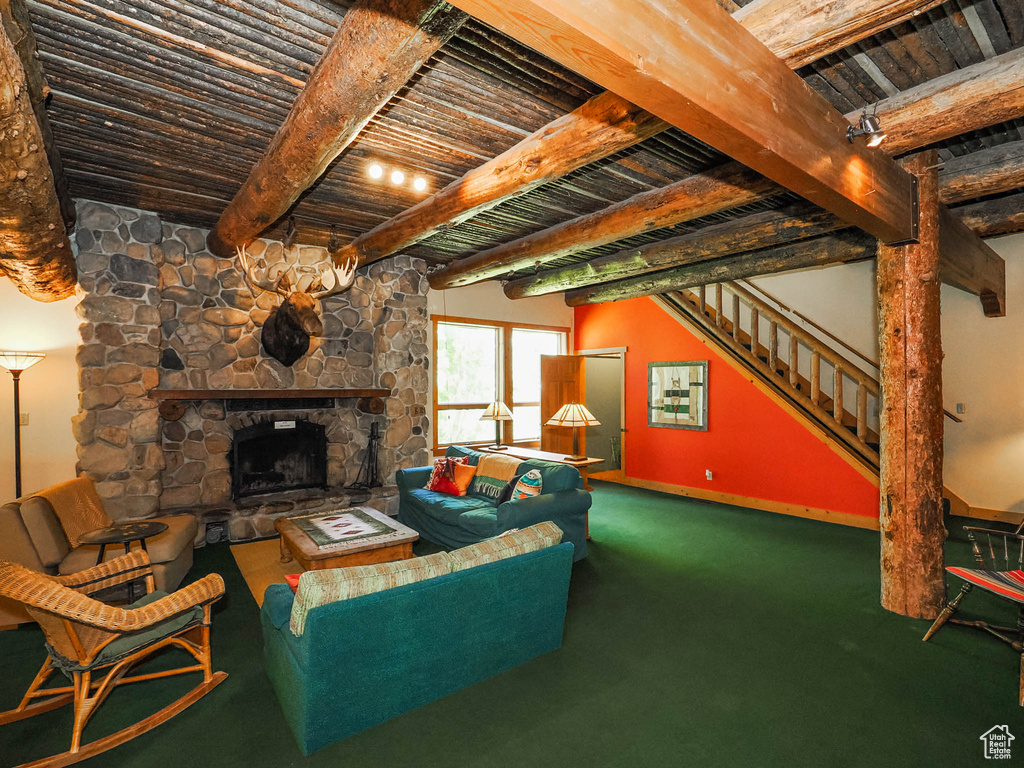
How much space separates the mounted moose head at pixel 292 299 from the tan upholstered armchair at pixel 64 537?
2014 mm

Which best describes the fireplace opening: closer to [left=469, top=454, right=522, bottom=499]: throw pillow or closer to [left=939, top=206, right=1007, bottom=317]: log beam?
[left=469, top=454, right=522, bottom=499]: throw pillow

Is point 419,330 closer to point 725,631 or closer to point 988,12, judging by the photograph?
point 725,631

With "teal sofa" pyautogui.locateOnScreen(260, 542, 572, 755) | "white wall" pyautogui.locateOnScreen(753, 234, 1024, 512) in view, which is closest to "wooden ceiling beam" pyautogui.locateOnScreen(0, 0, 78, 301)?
"teal sofa" pyautogui.locateOnScreen(260, 542, 572, 755)

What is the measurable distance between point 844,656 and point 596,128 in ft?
11.0

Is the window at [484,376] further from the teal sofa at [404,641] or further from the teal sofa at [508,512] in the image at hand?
the teal sofa at [404,641]

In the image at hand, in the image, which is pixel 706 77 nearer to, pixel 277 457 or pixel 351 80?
pixel 351 80

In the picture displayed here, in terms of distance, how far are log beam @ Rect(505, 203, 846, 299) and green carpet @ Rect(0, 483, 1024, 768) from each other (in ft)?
9.62

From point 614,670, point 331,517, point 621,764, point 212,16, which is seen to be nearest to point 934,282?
point 614,670

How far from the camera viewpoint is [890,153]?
3.07 meters

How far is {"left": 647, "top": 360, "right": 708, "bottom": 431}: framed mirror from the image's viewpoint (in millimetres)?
7246

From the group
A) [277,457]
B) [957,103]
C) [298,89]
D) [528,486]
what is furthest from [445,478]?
[957,103]

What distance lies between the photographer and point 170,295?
5168 millimetres

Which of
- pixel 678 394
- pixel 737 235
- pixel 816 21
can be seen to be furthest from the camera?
pixel 678 394

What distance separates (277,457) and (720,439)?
226 inches
